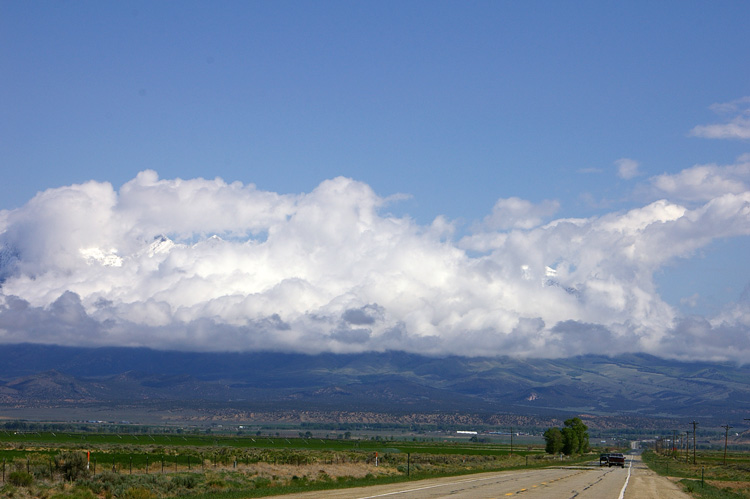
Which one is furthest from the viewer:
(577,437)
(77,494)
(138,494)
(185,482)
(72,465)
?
(577,437)

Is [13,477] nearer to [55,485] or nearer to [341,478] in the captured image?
[55,485]

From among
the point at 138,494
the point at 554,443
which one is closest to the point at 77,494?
the point at 138,494

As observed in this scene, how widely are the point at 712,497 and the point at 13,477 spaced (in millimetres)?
36786

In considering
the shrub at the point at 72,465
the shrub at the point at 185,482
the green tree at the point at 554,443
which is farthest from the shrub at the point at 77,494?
the green tree at the point at 554,443

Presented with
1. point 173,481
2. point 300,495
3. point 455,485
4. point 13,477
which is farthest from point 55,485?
point 455,485

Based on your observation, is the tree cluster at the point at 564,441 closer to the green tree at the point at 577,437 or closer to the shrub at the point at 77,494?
the green tree at the point at 577,437

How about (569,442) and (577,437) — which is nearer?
(569,442)

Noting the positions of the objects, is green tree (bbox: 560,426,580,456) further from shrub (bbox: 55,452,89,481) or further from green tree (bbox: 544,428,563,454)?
shrub (bbox: 55,452,89,481)

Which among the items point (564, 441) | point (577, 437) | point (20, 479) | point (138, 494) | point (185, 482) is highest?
point (20, 479)

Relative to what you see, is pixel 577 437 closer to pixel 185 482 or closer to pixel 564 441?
pixel 564 441

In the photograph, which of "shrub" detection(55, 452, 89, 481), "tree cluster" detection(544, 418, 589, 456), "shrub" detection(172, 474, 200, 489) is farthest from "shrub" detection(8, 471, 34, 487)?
"tree cluster" detection(544, 418, 589, 456)

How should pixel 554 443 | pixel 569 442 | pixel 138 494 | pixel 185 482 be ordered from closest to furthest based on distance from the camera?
pixel 138 494
pixel 185 482
pixel 554 443
pixel 569 442

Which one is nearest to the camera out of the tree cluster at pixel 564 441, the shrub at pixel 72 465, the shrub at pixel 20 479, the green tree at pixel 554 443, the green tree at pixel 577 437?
the shrub at pixel 20 479

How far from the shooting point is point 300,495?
38594mm
